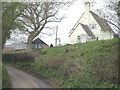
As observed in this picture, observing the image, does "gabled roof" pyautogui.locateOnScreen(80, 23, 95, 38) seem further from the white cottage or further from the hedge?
the hedge

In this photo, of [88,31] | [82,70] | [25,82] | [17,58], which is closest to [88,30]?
[88,31]

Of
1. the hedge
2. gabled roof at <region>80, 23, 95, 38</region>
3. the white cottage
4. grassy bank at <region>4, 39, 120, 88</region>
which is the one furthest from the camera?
gabled roof at <region>80, 23, 95, 38</region>

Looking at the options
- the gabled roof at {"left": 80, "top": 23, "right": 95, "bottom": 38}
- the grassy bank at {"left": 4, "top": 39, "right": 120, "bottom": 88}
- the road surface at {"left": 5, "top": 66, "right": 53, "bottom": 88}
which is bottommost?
the road surface at {"left": 5, "top": 66, "right": 53, "bottom": 88}

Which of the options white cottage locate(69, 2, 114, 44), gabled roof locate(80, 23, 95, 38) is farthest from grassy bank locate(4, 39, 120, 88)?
gabled roof locate(80, 23, 95, 38)

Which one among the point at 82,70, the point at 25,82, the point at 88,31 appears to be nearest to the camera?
the point at 25,82

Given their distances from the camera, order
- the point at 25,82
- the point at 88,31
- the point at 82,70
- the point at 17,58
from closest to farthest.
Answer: the point at 25,82
the point at 82,70
the point at 17,58
the point at 88,31

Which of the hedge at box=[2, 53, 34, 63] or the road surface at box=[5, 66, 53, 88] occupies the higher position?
the hedge at box=[2, 53, 34, 63]

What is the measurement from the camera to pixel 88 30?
39500 millimetres

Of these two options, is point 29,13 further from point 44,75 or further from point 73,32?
point 44,75

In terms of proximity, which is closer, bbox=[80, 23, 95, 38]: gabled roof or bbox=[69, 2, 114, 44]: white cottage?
bbox=[69, 2, 114, 44]: white cottage

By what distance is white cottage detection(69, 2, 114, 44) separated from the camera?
38219mm

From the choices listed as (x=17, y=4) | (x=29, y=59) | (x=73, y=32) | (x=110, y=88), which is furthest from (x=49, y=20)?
(x=110, y=88)

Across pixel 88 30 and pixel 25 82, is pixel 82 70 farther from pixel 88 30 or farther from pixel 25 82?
pixel 88 30

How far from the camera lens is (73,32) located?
39625 mm
